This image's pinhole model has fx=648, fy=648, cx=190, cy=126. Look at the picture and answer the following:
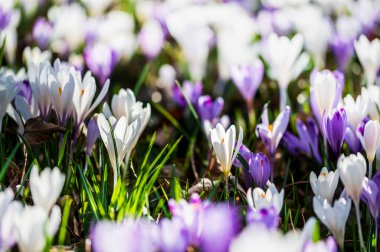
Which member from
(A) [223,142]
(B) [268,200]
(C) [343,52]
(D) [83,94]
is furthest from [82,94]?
(C) [343,52]

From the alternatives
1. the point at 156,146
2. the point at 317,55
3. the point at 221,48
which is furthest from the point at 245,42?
the point at 156,146

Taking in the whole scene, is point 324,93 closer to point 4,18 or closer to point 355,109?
point 355,109

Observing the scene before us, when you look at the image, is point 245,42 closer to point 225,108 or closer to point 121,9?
point 225,108

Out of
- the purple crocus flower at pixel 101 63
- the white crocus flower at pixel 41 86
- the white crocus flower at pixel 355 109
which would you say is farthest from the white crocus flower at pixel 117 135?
the purple crocus flower at pixel 101 63

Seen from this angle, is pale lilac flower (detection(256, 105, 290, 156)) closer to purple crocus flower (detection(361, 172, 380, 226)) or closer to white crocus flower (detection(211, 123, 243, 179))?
white crocus flower (detection(211, 123, 243, 179))

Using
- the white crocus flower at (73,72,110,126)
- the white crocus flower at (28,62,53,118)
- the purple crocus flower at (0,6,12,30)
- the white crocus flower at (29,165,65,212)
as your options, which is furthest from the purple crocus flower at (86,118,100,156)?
the purple crocus flower at (0,6,12,30)
